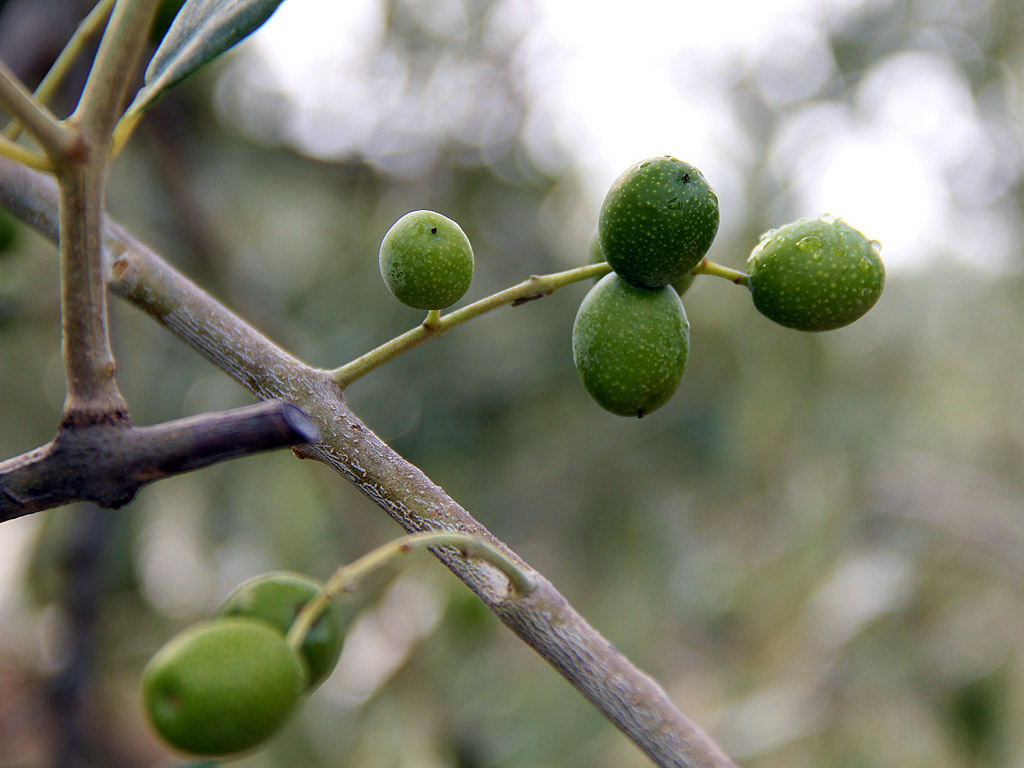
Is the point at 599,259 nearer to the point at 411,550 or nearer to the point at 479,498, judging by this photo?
the point at 411,550

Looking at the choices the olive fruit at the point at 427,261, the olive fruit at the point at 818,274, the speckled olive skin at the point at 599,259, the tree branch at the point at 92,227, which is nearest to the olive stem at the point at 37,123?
the tree branch at the point at 92,227

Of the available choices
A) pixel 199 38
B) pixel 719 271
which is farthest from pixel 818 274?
pixel 199 38

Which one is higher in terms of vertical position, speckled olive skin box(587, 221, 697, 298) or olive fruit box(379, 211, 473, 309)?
speckled olive skin box(587, 221, 697, 298)

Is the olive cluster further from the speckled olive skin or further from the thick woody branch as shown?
the thick woody branch

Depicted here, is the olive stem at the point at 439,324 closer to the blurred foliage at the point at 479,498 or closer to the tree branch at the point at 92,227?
the tree branch at the point at 92,227

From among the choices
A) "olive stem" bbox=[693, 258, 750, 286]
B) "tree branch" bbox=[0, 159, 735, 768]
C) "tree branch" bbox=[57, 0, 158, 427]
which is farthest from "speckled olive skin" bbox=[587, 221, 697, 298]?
"tree branch" bbox=[57, 0, 158, 427]

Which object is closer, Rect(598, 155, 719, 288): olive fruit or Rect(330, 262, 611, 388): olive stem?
Rect(330, 262, 611, 388): olive stem

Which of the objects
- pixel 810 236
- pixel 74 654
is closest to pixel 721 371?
pixel 74 654
